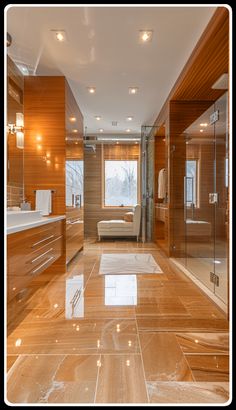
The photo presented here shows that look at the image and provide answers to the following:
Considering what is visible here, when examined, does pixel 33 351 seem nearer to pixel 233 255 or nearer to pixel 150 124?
pixel 233 255

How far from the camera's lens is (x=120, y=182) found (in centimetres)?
813

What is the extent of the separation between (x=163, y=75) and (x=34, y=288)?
330cm

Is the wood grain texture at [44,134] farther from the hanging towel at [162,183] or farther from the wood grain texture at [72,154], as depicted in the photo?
the hanging towel at [162,183]

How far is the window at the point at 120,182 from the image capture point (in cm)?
808

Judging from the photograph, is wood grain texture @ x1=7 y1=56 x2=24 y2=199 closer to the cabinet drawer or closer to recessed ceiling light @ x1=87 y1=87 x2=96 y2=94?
recessed ceiling light @ x1=87 y1=87 x2=96 y2=94

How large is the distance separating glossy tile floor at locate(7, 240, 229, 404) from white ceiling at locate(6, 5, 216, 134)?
7.31 ft

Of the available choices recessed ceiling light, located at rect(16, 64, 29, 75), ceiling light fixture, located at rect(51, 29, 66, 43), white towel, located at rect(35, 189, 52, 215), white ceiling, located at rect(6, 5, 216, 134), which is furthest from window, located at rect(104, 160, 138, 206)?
ceiling light fixture, located at rect(51, 29, 66, 43)

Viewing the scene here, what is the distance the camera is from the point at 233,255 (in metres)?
0.97

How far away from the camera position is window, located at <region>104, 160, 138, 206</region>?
26.5ft

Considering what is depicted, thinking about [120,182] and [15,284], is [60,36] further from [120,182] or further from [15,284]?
[120,182]

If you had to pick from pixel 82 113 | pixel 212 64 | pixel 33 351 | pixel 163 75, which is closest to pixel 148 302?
pixel 33 351

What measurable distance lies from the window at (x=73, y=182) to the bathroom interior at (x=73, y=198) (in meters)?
0.02

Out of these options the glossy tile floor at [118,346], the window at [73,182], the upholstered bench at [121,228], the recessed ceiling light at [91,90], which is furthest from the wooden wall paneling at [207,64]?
the upholstered bench at [121,228]

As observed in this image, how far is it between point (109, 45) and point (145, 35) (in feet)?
1.41
